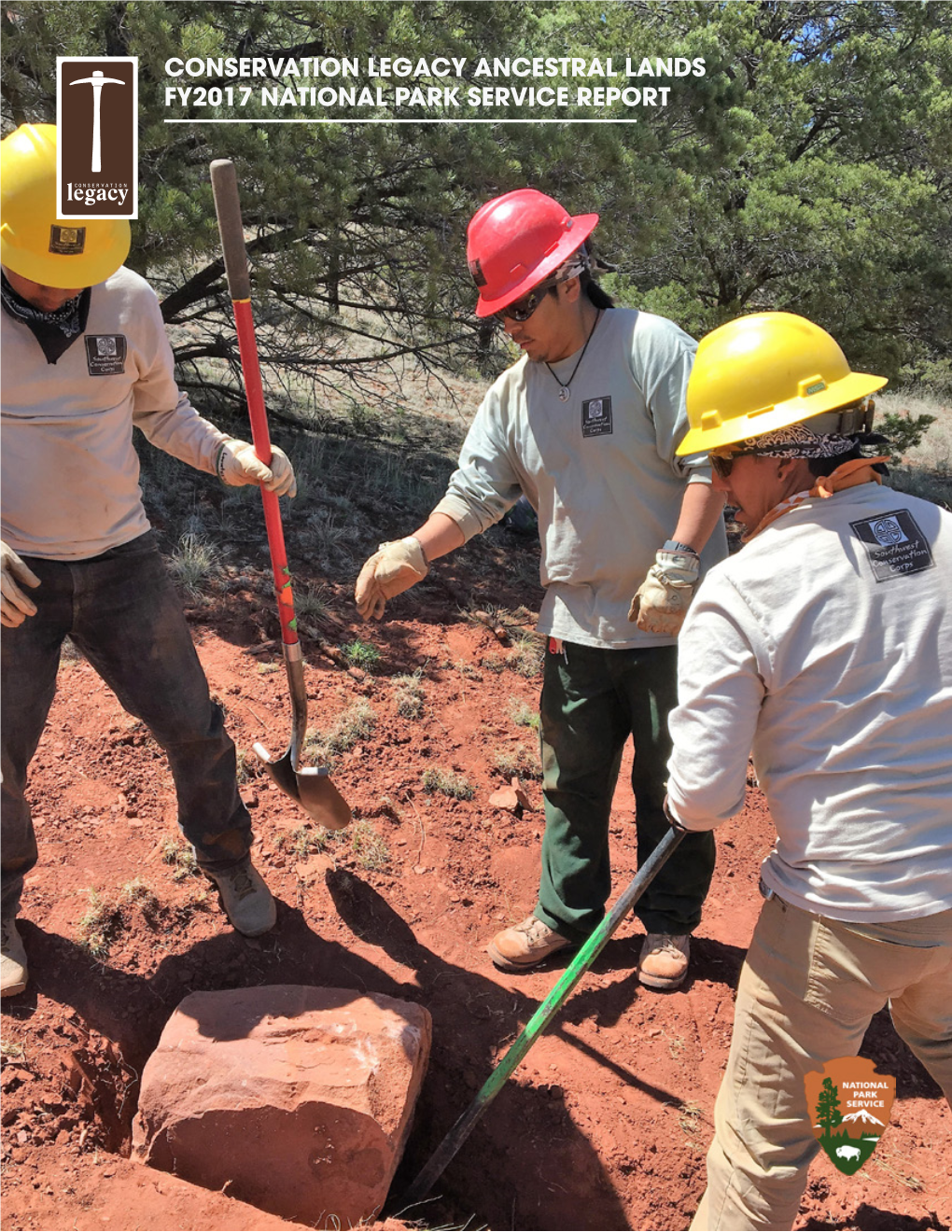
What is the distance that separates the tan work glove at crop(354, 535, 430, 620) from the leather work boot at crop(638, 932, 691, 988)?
1383 mm

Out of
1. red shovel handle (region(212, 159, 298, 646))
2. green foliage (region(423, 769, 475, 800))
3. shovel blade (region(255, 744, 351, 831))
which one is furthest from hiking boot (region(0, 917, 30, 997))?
green foliage (region(423, 769, 475, 800))

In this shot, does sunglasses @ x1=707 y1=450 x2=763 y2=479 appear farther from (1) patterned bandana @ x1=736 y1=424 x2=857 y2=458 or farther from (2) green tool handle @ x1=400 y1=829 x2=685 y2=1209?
(2) green tool handle @ x1=400 y1=829 x2=685 y2=1209

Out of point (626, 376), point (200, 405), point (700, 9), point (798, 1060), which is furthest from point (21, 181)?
point (700, 9)

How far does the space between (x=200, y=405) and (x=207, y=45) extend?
2956mm

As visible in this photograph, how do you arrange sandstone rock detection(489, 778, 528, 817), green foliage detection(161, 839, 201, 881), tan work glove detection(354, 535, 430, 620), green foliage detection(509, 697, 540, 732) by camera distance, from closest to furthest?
tan work glove detection(354, 535, 430, 620) → green foliage detection(161, 839, 201, 881) → sandstone rock detection(489, 778, 528, 817) → green foliage detection(509, 697, 540, 732)

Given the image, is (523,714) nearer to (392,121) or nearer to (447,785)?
(447,785)

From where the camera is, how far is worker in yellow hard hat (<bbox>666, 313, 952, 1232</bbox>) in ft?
5.86

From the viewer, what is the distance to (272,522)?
10.1 ft

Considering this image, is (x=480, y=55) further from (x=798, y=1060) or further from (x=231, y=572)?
(x=798, y=1060)

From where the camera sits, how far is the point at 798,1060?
1.97m

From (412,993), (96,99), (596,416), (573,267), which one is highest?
(96,99)

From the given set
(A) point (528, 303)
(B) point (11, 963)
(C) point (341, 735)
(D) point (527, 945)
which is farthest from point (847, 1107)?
(C) point (341, 735)

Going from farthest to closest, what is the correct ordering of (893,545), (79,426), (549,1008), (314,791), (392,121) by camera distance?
(392,121) < (314,791) < (79,426) < (549,1008) < (893,545)

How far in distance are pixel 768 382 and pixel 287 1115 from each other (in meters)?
2.14
